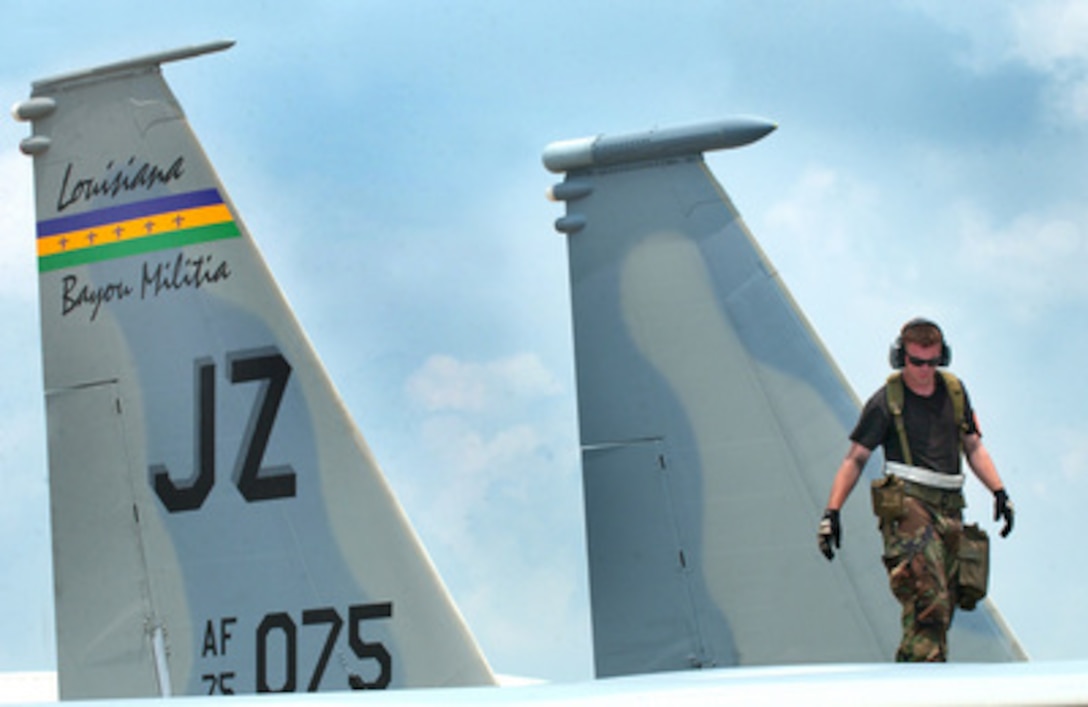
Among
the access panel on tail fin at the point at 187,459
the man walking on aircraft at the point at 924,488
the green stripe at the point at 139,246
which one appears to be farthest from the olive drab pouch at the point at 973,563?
the green stripe at the point at 139,246

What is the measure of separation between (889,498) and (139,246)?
205 inches

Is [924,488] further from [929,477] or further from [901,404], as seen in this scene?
[901,404]

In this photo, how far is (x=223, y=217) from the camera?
981 centimetres

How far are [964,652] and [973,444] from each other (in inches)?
100

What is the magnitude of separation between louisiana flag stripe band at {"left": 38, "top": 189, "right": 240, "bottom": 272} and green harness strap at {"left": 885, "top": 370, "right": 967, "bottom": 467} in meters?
4.53

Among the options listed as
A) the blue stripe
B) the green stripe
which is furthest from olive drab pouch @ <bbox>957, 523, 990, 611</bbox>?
the blue stripe

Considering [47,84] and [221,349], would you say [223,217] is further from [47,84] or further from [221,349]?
[47,84]

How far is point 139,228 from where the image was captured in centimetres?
992

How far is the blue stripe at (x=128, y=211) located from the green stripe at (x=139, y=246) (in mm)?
144

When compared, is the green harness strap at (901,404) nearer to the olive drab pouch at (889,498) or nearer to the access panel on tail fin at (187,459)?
the olive drab pouch at (889,498)

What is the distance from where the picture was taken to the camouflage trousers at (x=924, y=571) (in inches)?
249

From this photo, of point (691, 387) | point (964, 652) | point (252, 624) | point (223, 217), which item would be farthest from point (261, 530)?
point (964, 652)

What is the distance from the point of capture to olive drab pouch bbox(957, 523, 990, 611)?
6469 millimetres

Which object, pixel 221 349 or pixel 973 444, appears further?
pixel 221 349
